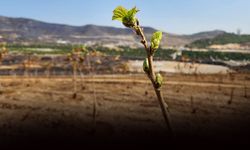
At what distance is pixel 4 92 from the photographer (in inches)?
2525

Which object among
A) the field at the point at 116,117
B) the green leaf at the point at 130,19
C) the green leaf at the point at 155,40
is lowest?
the field at the point at 116,117

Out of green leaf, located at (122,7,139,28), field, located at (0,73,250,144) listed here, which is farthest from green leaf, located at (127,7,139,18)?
field, located at (0,73,250,144)

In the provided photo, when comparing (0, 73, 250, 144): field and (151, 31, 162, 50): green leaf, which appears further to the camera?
(0, 73, 250, 144): field

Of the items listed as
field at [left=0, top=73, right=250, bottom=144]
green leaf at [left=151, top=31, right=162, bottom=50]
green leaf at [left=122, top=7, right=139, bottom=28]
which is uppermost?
green leaf at [left=122, top=7, right=139, bottom=28]

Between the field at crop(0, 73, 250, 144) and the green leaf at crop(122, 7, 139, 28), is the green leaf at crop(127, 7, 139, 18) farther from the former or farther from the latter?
the field at crop(0, 73, 250, 144)

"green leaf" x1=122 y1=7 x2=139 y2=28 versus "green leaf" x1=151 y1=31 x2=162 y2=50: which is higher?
"green leaf" x1=122 y1=7 x2=139 y2=28

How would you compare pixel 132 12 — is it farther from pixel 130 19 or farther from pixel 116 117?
pixel 116 117

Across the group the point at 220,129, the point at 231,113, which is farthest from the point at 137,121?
the point at 231,113

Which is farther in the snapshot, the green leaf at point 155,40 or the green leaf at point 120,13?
the green leaf at point 155,40

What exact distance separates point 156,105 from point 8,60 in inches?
5550

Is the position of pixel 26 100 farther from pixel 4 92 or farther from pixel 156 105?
pixel 156 105

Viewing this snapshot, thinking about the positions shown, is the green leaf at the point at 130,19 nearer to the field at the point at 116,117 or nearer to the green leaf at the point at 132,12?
the green leaf at the point at 132,12

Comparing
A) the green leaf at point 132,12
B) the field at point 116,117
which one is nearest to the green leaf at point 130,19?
the green leaf at point 132,12

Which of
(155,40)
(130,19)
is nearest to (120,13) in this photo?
(130,19)
